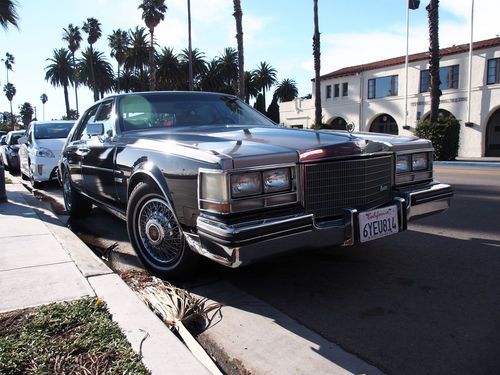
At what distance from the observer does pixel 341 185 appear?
331cm

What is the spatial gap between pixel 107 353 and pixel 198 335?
67 centimetres

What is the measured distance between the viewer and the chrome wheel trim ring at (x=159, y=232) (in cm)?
364

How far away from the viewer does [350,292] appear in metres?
3.54

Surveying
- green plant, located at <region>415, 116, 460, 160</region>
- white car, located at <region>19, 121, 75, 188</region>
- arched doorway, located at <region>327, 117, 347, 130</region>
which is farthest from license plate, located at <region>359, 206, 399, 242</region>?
arched doorway, located at <region>327, 117, 347, 130</region>

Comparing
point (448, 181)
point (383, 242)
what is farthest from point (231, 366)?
point (448, 181)

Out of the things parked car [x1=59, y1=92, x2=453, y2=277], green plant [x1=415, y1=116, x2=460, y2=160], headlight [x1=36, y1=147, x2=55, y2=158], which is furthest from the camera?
green plant [x1=415, y1=116, x2=460, y2=160]

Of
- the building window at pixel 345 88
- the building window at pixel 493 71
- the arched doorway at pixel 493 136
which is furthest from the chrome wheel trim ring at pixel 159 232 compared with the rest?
the building window at pixel 345 88

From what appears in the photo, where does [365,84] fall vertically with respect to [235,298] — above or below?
above

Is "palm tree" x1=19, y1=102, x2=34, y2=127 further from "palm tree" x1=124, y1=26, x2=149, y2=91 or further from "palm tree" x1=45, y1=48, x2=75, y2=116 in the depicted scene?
"palm tree" x1=124, y1=26, x2=149, y2=91

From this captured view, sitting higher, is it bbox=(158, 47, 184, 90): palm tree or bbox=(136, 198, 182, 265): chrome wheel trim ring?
bbox=(158, 47, 184, 90): palm tree

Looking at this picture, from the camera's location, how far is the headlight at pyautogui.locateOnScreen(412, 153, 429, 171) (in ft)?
13.1

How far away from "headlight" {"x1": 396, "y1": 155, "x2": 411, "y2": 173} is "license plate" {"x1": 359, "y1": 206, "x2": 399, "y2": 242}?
0.51 m

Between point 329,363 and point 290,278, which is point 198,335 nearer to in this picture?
point 329,363

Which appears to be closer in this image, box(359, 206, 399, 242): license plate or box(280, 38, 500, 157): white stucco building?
box(359, 206, 399, 242): license plate
